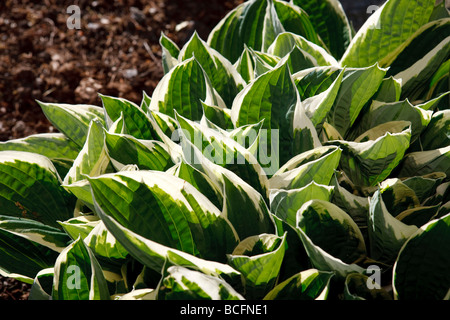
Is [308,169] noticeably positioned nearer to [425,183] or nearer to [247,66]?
[425,183]

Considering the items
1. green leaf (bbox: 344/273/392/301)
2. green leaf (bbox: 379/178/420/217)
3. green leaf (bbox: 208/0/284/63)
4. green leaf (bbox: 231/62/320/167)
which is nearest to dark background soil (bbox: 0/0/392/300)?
green leaf (bbox: 208/0/284/63)

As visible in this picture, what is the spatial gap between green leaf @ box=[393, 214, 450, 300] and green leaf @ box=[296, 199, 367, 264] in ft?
0.31

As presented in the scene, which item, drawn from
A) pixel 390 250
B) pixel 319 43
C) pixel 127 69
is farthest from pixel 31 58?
pixel 390 250

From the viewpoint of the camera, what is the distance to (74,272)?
98cm

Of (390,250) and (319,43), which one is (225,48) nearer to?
(319,43)

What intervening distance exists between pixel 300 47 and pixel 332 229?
1.86 ft

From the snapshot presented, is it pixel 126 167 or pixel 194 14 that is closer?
pixel 126 167

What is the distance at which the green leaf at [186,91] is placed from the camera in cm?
125

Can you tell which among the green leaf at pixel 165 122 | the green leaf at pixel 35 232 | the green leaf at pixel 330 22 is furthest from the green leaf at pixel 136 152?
the green leaf at pixel 330 22

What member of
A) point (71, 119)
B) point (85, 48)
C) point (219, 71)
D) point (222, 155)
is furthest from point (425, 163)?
point (85, 48)

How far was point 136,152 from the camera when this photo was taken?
1104 millimetres

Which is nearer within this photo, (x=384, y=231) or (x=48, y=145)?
(x=384, y=231)

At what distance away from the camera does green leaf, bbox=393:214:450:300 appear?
3.02 feet
